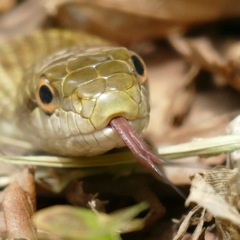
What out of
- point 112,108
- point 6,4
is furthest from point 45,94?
point 6,4

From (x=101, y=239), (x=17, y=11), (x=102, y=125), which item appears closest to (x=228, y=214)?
(x=101, y=239)

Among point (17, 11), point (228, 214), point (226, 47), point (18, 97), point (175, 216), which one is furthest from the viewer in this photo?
point (17, 11)

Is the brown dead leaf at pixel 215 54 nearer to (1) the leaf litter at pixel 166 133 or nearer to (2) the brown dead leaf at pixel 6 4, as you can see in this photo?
(1) the leaf litter at pixel 166 133

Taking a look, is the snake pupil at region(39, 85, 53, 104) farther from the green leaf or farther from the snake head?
the green leaf

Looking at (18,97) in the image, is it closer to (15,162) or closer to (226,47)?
(15,162)

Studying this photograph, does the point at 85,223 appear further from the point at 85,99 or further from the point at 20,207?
the point at 85,99

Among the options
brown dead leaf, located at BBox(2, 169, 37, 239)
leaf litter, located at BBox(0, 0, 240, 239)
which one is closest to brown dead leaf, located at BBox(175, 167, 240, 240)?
leaf litter, located at BBox(0, 0, 240, 239)
